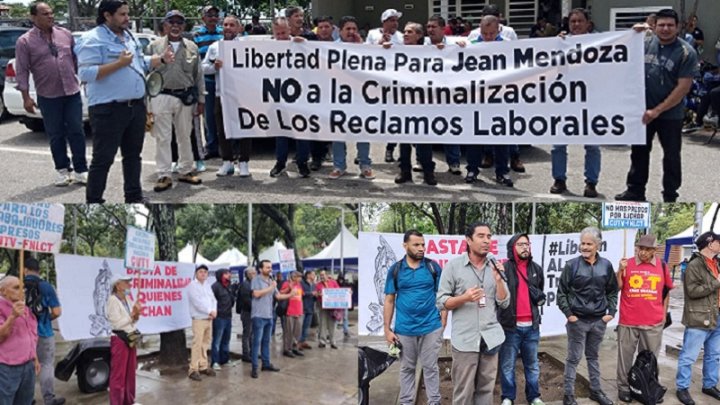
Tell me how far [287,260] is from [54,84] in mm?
4439

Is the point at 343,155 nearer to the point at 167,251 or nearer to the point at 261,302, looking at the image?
the point at 261,302

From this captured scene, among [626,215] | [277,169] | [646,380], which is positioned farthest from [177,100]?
[646,380]

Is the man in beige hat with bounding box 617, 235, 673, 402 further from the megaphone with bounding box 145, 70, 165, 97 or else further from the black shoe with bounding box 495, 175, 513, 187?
the megaphone with bounding box 145, 70, 165, 97

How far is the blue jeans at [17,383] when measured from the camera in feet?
17.2

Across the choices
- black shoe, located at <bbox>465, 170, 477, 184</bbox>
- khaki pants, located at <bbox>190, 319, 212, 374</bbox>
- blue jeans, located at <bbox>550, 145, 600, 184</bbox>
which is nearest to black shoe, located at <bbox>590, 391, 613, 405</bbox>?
blue jeans, located at <bbox>550, 145, 600, 184</bbox>

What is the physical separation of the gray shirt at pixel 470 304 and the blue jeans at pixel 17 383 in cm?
304

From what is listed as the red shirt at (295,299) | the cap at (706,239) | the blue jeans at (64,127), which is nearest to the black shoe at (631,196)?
the cap at (706,239)

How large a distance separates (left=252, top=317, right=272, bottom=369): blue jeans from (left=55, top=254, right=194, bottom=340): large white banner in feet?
3.00

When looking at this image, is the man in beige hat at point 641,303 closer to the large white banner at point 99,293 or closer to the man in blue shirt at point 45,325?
the large white banner at point 99,293

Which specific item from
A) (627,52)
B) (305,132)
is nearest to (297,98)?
(305,132)

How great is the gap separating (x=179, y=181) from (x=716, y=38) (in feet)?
43.4

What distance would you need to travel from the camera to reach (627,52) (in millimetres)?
7230

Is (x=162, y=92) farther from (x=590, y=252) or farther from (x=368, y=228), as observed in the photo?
(x=590, y=252)

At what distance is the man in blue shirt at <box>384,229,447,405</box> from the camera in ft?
18.3
